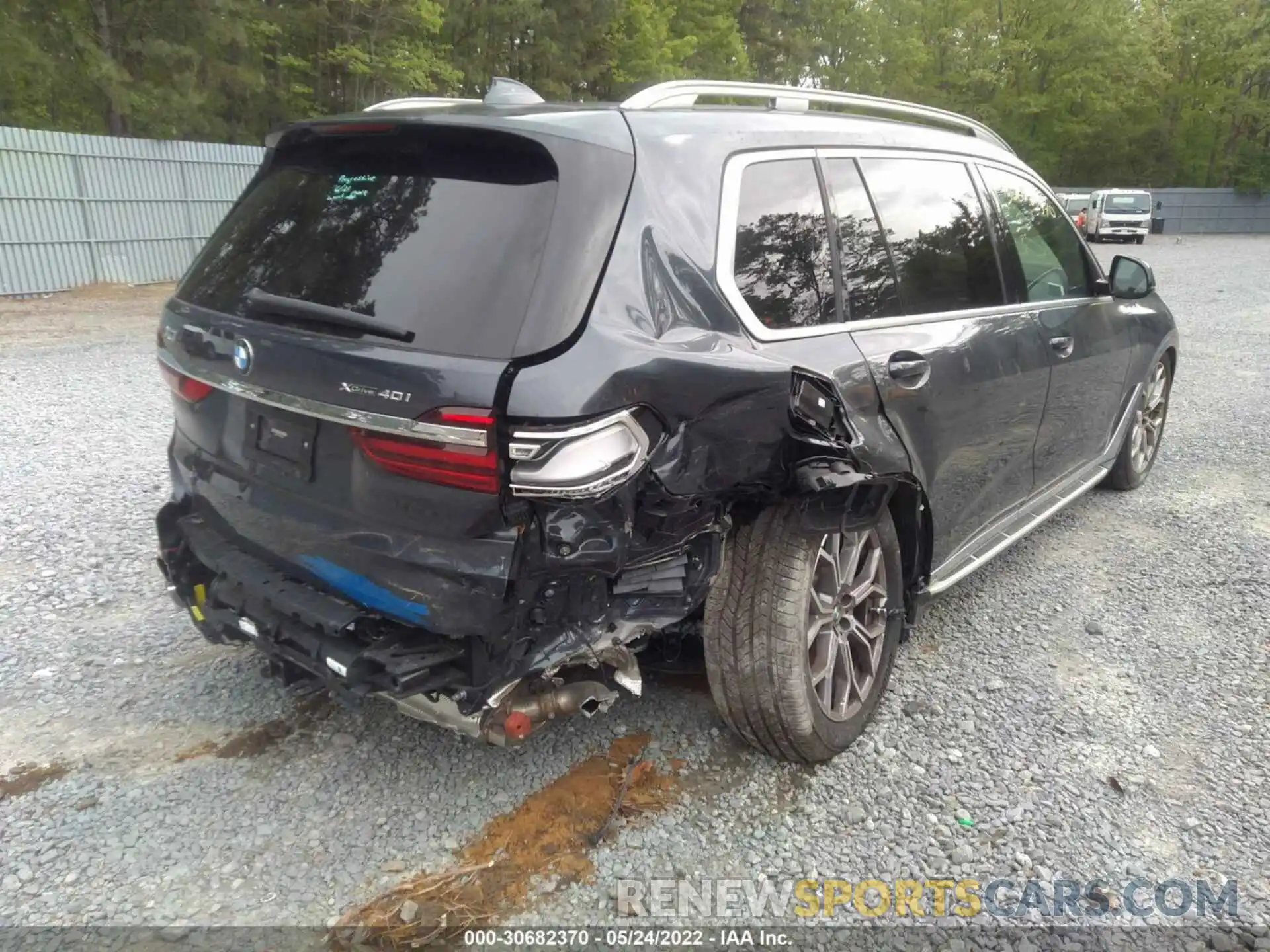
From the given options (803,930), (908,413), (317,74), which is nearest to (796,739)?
(803,930)

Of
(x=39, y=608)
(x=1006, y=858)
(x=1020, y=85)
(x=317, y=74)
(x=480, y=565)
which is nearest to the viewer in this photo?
(x=480, y=565)

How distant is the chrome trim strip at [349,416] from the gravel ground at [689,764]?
1.01m

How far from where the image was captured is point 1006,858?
8.14 feet

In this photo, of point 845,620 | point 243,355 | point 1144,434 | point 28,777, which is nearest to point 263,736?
point 28,777

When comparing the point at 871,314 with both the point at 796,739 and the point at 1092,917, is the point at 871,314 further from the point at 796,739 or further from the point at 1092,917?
the point at 1092,917

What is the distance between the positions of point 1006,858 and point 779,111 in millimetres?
2339

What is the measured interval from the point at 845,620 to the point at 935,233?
4.85 feet

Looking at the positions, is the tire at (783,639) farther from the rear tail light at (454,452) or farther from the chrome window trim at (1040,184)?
the chrome window trim at (1040,184)

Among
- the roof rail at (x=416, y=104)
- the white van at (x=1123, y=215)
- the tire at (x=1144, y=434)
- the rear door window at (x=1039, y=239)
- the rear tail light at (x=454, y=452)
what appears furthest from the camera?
the white van at (x=1123, y=215)

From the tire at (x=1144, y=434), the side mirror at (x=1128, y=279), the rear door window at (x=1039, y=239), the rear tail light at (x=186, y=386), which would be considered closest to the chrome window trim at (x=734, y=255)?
the rear tail light at (x=186, y=386)

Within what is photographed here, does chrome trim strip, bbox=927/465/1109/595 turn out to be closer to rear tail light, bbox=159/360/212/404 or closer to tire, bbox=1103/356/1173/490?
tire, bbox=1103/356/1173/490

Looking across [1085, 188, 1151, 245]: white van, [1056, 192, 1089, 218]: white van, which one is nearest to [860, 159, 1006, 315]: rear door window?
[1085, 188, 1151, 245]: white van

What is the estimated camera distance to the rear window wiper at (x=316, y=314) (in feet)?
7.06

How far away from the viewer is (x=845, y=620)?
2857mm
